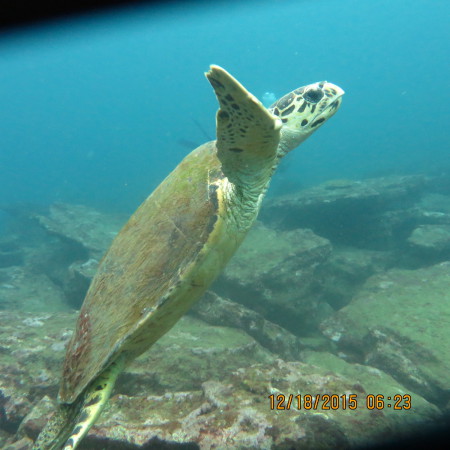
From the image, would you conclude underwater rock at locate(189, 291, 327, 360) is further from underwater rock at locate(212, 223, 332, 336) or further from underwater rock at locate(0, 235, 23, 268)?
underwater rock at locate(0, 235, 23, 268)

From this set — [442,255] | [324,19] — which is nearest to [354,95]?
[324,19]

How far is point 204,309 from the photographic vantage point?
4281mm

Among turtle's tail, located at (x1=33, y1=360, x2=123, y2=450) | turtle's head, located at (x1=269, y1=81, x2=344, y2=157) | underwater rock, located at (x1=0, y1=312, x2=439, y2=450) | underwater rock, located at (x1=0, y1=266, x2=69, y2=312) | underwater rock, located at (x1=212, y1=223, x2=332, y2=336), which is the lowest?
underwater rock, located at (x1=0, y1=266, x2=69, y2=312)

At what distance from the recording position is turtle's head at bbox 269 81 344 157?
2670mm

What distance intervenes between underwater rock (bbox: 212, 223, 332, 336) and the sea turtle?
2564 millimetres

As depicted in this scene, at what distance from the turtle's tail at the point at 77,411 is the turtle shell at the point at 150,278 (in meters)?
0.09

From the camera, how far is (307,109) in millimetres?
2682

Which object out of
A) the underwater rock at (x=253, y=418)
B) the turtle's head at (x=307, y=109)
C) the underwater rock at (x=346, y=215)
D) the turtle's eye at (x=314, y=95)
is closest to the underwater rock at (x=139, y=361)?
the underwater rock at (x=253, y=418)

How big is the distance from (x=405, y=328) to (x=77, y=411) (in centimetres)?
418

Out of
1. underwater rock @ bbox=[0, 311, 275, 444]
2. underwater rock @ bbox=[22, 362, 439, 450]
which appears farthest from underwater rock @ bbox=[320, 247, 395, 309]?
underwater rock @ bbox=[22, 362, 439, 450]

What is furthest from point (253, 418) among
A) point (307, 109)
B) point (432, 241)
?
point (432, 241)

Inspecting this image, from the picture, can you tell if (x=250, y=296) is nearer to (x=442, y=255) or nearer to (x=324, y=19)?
(x=442, y=255)

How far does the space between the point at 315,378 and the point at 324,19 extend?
147124 mm
